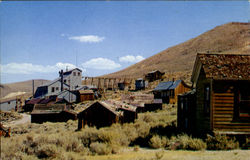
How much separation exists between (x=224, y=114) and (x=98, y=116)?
8.61 meters

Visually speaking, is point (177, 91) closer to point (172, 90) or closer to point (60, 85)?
point (172, 90)

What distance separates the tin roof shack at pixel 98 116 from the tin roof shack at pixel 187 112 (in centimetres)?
455

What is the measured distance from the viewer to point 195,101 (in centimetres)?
1399

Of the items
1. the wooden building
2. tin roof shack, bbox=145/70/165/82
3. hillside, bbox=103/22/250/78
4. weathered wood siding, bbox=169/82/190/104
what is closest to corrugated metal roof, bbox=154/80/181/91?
weathered wood siding, bbox=169/82/190/104

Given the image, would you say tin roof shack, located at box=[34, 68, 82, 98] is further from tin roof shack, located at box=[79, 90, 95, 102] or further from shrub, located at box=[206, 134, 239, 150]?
shrub, located at box=[206, 134, 239, 150]

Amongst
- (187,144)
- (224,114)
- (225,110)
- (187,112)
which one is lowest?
(187,144)

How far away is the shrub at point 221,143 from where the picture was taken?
33.0 feet

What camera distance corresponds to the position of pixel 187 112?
14.8 metres

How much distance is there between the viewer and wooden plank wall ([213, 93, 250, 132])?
11070 mm

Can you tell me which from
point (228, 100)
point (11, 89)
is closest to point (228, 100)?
point (228, 100)

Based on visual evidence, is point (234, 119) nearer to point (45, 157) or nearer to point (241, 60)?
point (241, 60)

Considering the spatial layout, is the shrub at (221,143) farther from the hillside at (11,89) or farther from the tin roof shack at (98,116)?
the hillside at (11,89)

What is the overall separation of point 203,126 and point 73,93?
3724cm

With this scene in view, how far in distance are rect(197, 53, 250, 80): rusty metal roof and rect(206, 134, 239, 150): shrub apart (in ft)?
9.59
